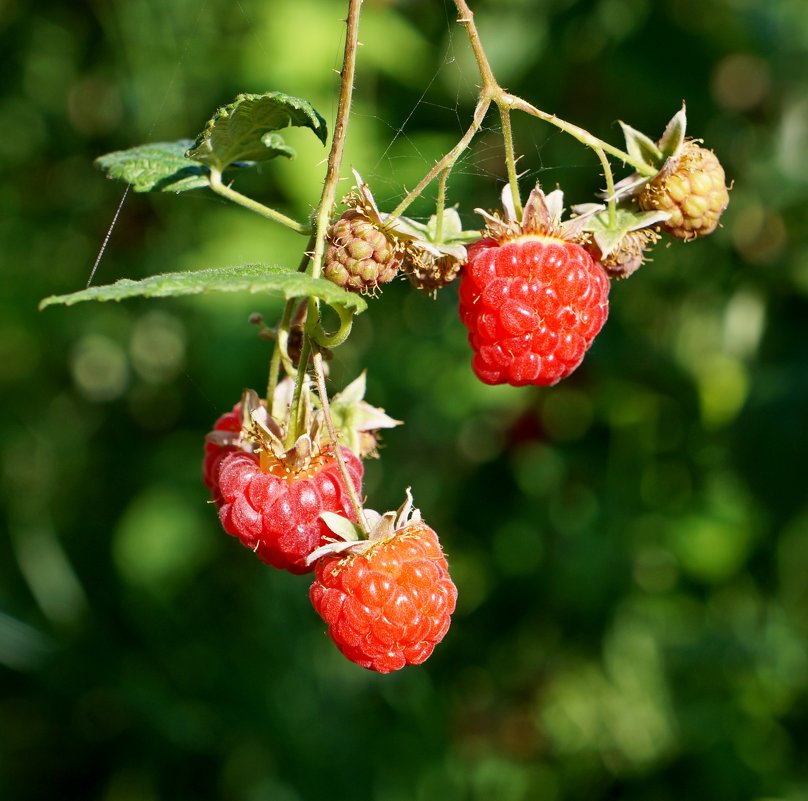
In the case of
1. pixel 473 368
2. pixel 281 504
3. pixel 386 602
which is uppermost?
pixel 473 368

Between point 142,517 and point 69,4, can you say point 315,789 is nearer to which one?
point 142,517

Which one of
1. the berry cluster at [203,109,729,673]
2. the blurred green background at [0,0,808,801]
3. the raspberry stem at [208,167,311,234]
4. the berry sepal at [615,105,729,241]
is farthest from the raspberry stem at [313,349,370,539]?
the blurred green background at [0,0,808,801]

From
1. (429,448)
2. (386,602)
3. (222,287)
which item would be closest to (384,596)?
(386,602)

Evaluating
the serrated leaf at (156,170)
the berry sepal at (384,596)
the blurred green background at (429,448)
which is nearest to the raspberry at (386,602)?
the berry sepal at (384,596)

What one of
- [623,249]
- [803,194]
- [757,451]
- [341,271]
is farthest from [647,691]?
[341,271]

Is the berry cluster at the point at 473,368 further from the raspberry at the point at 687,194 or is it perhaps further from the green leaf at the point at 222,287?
the green leaf at the point at 222,287

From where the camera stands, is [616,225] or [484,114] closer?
[484,114]

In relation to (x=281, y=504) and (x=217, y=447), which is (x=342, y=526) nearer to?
(x=281, y=504)
